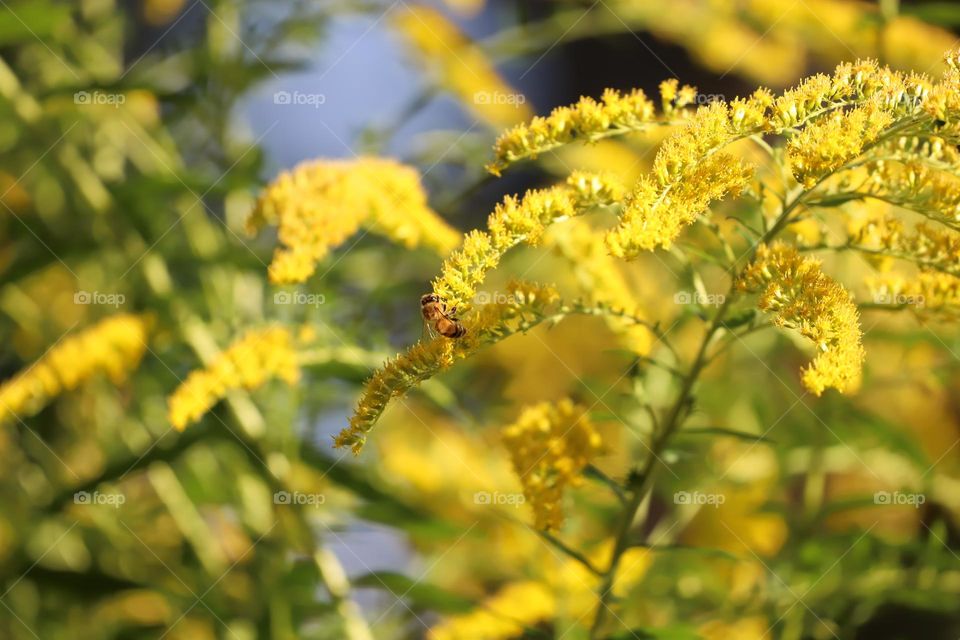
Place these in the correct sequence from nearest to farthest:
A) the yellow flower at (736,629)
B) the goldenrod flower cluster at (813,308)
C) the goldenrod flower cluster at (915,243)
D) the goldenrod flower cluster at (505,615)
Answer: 1. the goldenrod flower cluster at (813,308)
2. the goldenrod flower cluster at (915,243)
3. the goldenrod flower cluster at (505,615)
4. the yellow flower at (736,629)

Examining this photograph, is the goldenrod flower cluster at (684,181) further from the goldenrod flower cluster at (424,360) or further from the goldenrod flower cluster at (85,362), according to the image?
the goldenrod flower cluster at (85,362)

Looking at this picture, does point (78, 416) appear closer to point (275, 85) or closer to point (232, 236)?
point (232, 236)

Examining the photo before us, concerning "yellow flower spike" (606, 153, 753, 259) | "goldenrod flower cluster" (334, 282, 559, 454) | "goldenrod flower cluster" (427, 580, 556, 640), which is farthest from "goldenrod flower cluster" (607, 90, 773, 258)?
"goldenrod flower cluster" (427, 580, 556, 640)

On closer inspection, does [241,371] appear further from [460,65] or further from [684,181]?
[460,65]

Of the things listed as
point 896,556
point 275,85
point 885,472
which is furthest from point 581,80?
point 896,556

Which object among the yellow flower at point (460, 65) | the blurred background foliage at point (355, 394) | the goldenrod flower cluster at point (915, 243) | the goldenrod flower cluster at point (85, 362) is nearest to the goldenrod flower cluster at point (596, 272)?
the blurred background foliage at point (355, 394)

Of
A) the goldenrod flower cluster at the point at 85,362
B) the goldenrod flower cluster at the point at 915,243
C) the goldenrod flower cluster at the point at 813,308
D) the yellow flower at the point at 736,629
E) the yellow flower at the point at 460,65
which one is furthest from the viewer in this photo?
the yellow flower at the point at 460,65

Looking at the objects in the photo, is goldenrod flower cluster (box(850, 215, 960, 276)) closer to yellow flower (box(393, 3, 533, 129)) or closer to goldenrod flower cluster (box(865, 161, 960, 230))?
goldenrod flower cluster (box(865, 161, 960, 230))
